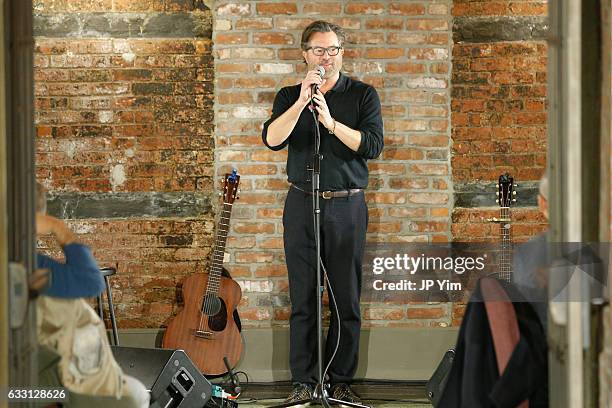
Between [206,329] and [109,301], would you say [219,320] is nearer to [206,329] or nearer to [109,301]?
[206,329]

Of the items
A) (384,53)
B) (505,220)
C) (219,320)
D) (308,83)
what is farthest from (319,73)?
(219,320)

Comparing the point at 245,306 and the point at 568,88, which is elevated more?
the point at 568,88

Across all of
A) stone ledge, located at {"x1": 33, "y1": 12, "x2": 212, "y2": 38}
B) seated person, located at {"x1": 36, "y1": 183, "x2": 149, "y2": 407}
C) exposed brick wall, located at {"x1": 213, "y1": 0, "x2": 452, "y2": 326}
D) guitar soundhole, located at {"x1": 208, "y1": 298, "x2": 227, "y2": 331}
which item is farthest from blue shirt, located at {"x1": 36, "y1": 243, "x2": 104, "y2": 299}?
guitar soundhole, located at {"x1": 208, "y1": 298, "x2": 227, "y2": 331}

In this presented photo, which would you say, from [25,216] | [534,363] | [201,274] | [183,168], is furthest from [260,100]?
[534,363]

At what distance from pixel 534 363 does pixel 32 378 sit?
3.07ft

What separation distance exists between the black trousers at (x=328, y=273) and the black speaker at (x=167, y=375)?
294mm

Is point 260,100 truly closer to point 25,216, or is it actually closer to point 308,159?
point 308,159

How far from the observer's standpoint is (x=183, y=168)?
84.7 inches

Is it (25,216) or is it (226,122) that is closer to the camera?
(25,216)

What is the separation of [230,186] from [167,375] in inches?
22.2

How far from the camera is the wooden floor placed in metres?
2.22

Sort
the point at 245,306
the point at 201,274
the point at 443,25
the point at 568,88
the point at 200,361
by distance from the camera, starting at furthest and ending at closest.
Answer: the point at 200,361 → the point at 245,306 → the point at 201,274 → the point at 443,25 → the point at 568,88

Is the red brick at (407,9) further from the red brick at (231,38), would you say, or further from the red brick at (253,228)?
the red brick at (253,228)

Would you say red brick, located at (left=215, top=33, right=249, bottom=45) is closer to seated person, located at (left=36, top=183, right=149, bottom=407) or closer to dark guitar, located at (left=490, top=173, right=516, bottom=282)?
seated person, located at (left=36, top=183, right=149, bottom=407)
